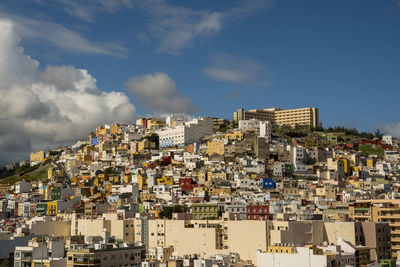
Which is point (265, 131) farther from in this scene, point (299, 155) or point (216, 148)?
point (216, 148)

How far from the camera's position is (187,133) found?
3489 inches

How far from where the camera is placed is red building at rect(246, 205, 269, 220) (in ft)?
158

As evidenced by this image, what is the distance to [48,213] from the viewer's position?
6325 cm

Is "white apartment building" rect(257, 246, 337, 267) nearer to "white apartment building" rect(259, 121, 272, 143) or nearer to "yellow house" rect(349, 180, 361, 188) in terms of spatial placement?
"yellow house" rect(349, 180, 361, 188)

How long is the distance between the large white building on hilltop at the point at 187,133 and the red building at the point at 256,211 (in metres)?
38.3

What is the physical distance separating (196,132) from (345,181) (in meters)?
28.1

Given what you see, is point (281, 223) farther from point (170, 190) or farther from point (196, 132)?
point (196, 132)

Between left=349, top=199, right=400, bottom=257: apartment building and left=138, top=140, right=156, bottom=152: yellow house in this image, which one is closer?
left=349, top=199, right=400, bottom=257: apartment building

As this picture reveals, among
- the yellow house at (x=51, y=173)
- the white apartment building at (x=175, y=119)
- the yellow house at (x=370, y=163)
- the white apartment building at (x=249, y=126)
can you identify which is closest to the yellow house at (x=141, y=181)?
the yellow house at (x=51, y=173)

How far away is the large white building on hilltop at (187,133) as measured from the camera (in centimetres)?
8831

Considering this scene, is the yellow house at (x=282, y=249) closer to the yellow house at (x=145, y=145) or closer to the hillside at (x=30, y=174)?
the yellow house at (x=145, y=145)

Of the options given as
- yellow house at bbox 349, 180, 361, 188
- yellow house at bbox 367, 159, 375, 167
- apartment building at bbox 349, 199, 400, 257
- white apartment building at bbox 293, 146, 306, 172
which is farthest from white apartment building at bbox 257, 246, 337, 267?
yellow house at bbox 367, 159, 375, 167

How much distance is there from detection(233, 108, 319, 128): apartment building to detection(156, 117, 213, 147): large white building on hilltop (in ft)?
51.0

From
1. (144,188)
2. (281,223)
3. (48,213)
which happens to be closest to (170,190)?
(144,188)
